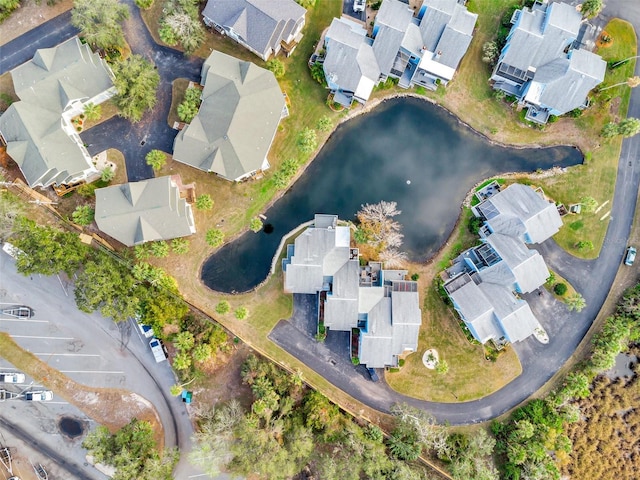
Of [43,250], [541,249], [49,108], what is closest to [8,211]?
[43,250]

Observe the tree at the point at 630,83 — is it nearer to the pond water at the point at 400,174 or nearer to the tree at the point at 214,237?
the pond water at the point at 400,174

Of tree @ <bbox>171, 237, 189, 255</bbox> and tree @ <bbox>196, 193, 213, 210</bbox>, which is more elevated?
tree @ <bbox>196, 193, 213, 210</bbox>

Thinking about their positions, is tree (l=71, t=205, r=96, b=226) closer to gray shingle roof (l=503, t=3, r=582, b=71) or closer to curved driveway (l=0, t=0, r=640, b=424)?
curved driveway (l=0, t=0, r=640, b=424)

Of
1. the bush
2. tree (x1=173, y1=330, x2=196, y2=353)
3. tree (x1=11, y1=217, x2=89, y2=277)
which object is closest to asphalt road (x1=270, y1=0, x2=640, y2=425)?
the bush

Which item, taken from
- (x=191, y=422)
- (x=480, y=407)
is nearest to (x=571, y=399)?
(x=480, y=407)

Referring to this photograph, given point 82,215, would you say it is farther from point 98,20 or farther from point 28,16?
point 28,16

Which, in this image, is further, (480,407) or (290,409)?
A: (480,407)

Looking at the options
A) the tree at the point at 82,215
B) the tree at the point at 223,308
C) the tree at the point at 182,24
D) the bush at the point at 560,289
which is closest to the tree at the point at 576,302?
the bush at the point at 560,289

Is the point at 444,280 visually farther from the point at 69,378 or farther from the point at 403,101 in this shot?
the point at 69,378
